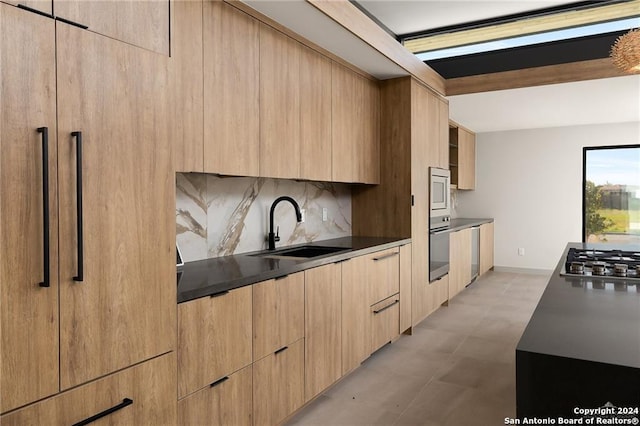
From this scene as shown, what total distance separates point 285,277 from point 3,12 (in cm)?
156

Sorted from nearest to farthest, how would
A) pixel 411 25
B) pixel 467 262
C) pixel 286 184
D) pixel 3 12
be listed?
1. pixel 3 12
2. pixel 286 184
3. pixel 411 25
4. pixel 467 262

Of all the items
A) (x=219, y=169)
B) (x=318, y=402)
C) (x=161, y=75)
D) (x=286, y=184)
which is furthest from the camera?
(x=286, y=184)

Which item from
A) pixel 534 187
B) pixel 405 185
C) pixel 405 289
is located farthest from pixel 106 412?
pixel 534 187

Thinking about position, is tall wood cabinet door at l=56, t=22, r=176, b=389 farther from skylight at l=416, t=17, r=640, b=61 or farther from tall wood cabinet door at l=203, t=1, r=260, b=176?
skylight at l=416, t=17, r=640, b=61

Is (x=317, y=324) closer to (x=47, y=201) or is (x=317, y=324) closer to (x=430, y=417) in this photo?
(x=430, y=417)

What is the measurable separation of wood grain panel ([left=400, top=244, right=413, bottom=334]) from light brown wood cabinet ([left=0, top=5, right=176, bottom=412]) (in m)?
2.43

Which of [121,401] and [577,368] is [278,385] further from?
[577,368]

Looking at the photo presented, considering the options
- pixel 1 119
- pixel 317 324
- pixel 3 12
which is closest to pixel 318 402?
pixel 317 324

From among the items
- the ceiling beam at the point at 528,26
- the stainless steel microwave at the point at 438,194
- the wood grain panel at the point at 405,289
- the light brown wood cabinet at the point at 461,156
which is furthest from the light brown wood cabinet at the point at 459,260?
the ceiling beam at the point at 528,26

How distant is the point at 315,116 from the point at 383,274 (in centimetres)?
128

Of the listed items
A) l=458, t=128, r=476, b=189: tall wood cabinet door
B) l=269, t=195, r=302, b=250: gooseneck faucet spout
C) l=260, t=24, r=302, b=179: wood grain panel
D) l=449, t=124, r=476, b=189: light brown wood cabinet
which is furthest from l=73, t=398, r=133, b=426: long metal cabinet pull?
l=458, t=128, r=476, b=189: tall wood cabinet door

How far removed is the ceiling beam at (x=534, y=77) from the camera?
3.95m

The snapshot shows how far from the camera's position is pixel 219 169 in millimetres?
2279

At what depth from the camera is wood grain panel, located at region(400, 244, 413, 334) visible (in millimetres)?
3775
